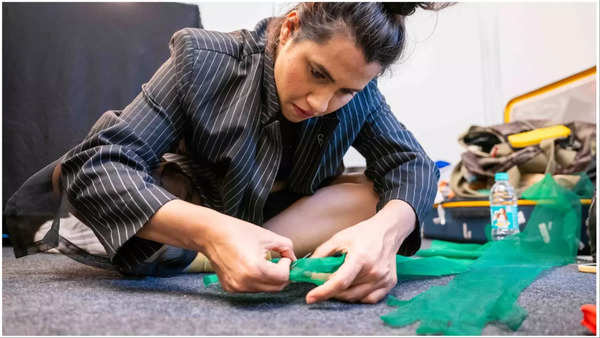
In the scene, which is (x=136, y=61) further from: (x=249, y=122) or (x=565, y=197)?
(x=565, y=197)

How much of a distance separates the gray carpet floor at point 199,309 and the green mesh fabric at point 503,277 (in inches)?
0.9

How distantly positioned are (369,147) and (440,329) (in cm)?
50

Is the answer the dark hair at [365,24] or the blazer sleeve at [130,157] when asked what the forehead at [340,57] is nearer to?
the dark hair at [365,24]

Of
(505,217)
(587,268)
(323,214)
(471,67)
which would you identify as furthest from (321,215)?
(471,67)

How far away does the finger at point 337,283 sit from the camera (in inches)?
23.8

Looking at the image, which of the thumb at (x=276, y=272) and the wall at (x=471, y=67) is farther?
the wall at (x=471, y=67)

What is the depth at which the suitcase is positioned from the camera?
1609 millimetres

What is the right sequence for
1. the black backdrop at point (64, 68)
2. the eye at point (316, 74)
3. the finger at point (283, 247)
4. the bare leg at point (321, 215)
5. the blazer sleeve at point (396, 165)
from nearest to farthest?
1. the finger at point (283, 247)
2. the eye at point (316, 74)
3. the blazer sleeve at point (396, 165)
4. the bare leg at point (321, 215)
5. the black backdrop at point (64, 68)

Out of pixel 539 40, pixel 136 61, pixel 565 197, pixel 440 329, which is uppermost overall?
pixel 136 61

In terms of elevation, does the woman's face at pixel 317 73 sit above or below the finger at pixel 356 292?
above

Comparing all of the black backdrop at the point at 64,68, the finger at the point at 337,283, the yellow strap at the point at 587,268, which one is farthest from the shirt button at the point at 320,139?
the black backdrop at the point at 64,68

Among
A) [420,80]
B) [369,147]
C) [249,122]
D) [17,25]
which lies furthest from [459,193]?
[17,25]

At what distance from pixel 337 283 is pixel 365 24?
15.3 inches

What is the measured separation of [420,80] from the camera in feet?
8.19
